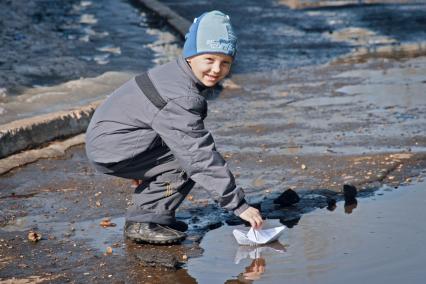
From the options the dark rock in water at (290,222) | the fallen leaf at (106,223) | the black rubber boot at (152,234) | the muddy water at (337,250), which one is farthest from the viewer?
the fallen leaf at (106,223)

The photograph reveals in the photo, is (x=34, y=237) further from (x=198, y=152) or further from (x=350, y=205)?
(x=350, y=205)

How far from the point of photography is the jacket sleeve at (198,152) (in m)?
5.07

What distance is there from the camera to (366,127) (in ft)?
26.0

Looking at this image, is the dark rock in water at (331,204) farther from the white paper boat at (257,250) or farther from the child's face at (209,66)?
the child's face at (209,66)

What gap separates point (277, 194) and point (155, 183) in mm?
972

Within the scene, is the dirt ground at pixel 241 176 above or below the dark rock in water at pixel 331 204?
below

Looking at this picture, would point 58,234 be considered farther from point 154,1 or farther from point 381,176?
point 154,1

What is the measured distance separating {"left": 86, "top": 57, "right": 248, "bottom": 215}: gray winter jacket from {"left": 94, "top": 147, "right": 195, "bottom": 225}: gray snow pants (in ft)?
0.26

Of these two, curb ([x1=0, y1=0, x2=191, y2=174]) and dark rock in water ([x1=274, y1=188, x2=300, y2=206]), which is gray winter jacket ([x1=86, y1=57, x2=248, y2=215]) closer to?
dark rock in water ([x1=274, y1=188, x2=300, y2=206])

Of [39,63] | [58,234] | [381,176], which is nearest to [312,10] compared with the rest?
[39,63]

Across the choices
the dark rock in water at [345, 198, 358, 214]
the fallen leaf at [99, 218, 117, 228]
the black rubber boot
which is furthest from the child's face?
the dark rock in water at [345, 198, 358, 214]

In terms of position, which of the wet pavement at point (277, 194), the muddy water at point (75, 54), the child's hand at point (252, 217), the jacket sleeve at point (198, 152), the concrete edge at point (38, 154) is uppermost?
the jacket sleeve at point (198, 152)

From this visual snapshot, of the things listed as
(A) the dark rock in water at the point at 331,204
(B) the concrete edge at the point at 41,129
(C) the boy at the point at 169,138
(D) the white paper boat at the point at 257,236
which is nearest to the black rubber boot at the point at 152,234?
(C) the boy at the point at 169,138

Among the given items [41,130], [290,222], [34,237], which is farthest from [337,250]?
[41,130]
